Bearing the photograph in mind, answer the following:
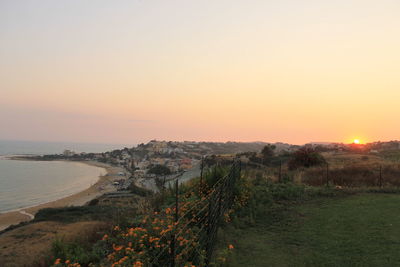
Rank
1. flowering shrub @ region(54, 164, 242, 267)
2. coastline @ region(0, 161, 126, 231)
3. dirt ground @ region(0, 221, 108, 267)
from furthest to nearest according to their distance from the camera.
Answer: coastline @ region(0, 161, 126, 231) < dirt ground @ region(0, 221, 108, 267) < flowering shrub @ region(54, 164, 242, 267)

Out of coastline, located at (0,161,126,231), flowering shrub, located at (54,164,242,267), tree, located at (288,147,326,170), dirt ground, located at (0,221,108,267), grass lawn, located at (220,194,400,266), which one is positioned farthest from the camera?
coastline, located at (0,161,126,231)

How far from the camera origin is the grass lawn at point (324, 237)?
5.71 m

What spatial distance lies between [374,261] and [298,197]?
18.3 feet

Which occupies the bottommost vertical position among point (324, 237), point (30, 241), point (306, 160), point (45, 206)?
point (45, 206)

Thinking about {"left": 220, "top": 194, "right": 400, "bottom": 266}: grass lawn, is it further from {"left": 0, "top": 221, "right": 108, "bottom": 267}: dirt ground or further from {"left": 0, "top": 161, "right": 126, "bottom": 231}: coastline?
{"left": 0, "top": 161, "right": 126, "bottom": 231}: coastline

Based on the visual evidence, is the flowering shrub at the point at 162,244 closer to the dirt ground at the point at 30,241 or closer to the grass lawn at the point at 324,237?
the grass lawn at the point at 324,237

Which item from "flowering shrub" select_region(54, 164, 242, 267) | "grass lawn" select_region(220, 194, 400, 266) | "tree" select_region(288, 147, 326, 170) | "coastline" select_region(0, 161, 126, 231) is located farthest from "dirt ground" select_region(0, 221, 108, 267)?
"tree" select_region(288, 147, 326, 170)

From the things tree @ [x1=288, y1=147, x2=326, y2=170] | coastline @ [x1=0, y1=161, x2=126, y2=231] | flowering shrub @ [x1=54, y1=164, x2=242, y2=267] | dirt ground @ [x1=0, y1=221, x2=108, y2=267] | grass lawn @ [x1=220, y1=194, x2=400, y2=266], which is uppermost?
tree @ [x1=288, y1=147, x2=326, y2=170]

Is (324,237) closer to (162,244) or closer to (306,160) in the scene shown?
(162,244)

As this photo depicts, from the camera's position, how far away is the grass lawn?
571 cm

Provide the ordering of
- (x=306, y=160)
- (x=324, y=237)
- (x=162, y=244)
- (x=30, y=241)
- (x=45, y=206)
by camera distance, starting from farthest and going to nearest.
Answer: (x=45, y=206), (x=306, y=160), (x=30, y=241), (x=324, y=237), (x=162, y=244)

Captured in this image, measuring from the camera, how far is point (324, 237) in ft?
22.8

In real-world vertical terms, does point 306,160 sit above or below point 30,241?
above

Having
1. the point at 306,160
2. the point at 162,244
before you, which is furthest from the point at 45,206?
the point at 162,244
